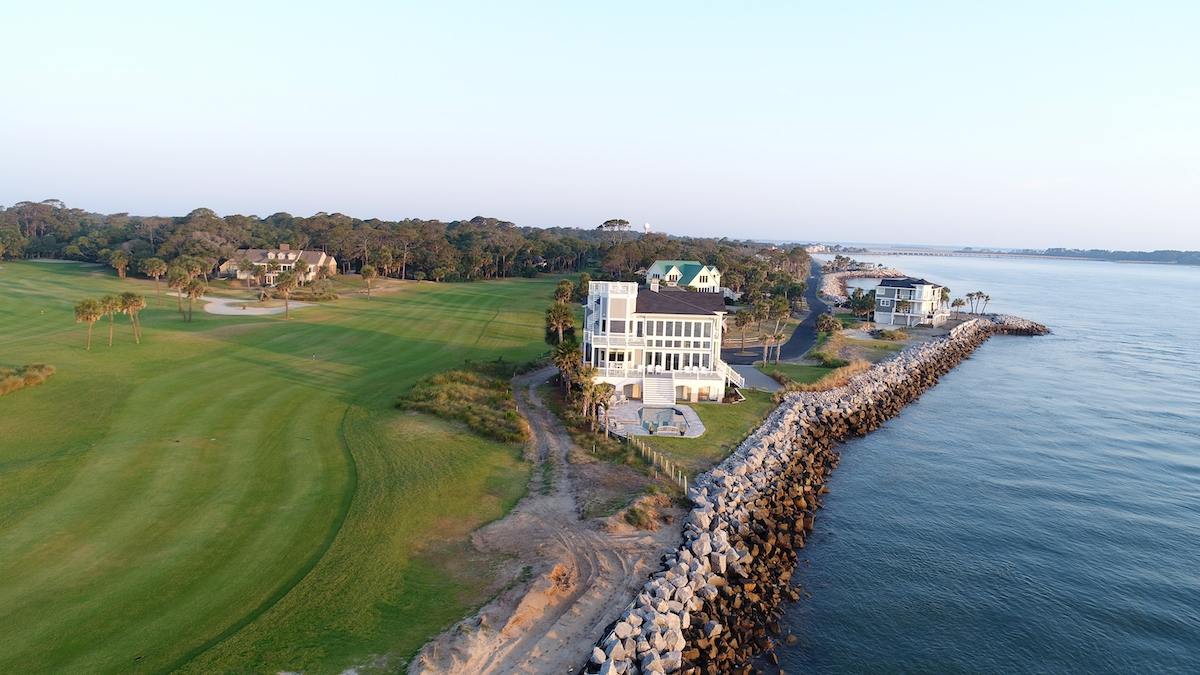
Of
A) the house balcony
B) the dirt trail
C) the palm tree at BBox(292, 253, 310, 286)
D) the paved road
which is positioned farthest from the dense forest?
the dirt trail

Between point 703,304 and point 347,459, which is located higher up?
point 703,304

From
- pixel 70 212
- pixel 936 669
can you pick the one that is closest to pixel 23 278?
pixel 70 212

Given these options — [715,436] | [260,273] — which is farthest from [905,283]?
[260,273]

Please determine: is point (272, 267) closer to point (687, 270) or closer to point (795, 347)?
point (687, 270)

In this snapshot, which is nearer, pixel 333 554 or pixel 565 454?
pixel 333 554

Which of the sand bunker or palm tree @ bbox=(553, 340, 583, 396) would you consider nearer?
palm tree @ bbox=(553, 340, 583, 396)

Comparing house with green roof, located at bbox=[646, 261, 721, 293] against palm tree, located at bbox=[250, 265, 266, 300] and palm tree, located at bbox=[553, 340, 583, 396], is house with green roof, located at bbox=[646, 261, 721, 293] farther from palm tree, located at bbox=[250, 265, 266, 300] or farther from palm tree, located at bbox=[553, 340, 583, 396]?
palm tree, located at bbox=[250, 265, 266, 300]

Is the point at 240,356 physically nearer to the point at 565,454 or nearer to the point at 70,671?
the point at 565,454
